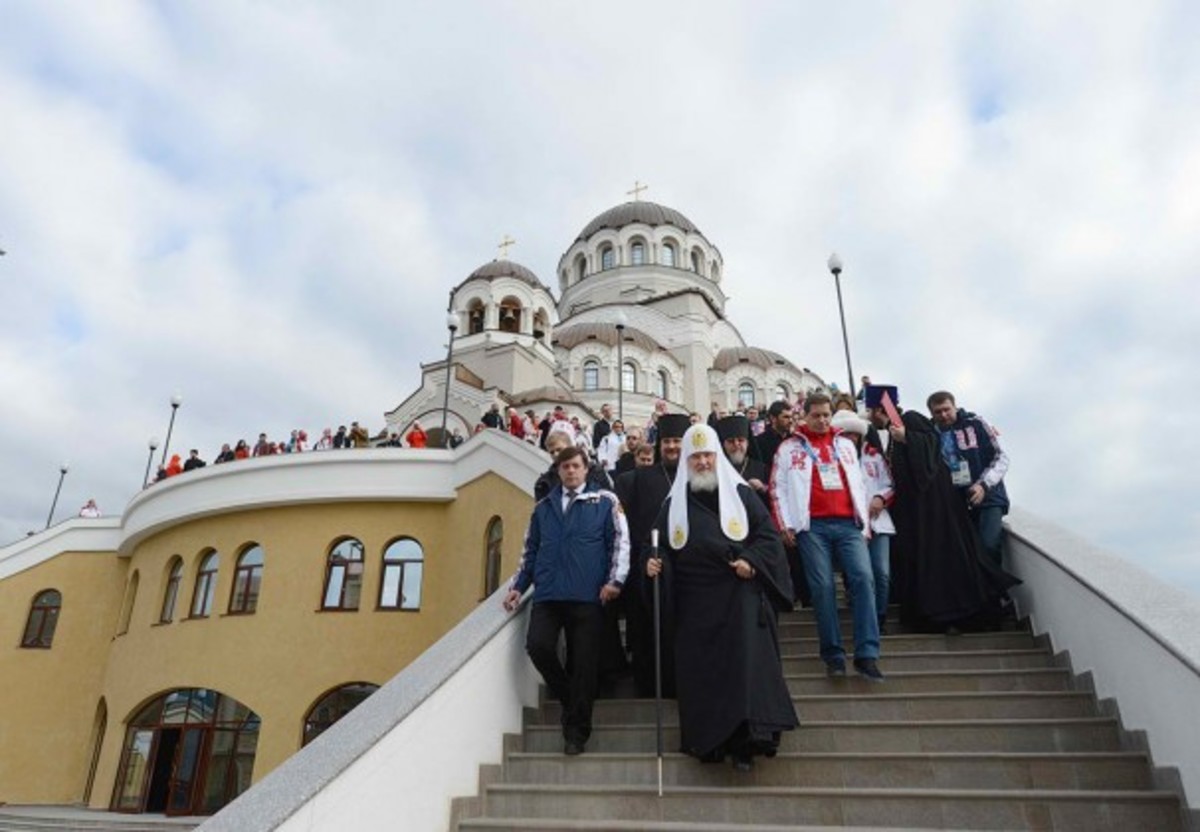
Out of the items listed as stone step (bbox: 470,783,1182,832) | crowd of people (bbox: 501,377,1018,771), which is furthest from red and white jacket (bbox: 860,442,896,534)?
stone step (bbox: 470,783,1182,832)

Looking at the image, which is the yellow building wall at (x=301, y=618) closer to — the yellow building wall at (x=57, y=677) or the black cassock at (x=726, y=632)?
the yellow building wall at (x=57, y=677)

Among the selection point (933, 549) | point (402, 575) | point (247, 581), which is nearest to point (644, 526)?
point (933, 549)

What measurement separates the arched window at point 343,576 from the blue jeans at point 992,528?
12.3 m

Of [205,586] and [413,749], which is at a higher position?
[205,586]

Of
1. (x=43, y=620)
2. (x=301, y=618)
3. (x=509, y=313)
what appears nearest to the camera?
(x=301, y=618)

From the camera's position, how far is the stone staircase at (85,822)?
14359 mm

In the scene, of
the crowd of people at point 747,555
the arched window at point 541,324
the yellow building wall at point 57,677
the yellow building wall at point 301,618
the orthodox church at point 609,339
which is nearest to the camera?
the crowd of people at point 747,555

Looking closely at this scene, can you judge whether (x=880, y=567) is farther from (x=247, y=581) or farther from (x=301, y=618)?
(x=247, y=581)

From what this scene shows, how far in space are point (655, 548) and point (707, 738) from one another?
1270 millimetres

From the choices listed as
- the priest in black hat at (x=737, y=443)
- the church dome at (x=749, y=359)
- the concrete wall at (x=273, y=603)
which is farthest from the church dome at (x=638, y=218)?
the priest in black hat at (x=737, y=443)

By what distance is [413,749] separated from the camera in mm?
4094

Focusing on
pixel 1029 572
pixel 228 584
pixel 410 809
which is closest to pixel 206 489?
pixel 228 584

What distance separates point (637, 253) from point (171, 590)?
36.5 metres

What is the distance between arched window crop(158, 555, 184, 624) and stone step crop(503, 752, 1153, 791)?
16061 millimetres
